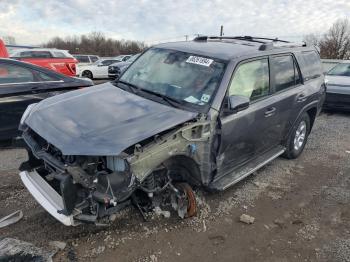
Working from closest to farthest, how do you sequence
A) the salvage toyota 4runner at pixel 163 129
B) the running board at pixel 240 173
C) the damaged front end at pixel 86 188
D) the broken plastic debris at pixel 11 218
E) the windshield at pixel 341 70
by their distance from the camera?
the damaged front end at pixel 86 188 → the salvage toyota 4runner at pixel 163 129 → the broken plastic debris at pixel 11 218 → the running board at pixel 240 173 → the windshield at pixel 341 70

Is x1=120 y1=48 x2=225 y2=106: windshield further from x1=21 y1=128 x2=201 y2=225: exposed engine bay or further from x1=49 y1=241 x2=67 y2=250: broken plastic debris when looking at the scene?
x1=49 y1=241 x2=67 y2=250: broken plastic debris

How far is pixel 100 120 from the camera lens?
3312mm

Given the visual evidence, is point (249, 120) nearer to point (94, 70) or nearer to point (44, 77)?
point (44, 77)

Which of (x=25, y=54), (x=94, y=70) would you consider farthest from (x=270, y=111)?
(x=94, y=70)

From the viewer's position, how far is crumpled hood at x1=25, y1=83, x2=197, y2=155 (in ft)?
9.64

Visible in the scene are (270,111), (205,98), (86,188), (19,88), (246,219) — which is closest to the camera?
(86,188)

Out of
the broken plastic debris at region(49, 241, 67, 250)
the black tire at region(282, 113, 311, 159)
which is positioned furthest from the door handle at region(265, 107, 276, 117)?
the broken plastic debris at region(49, 241, 67, 250)

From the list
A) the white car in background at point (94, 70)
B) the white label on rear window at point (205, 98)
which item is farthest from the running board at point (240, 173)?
the white car in background at point (94, 70)

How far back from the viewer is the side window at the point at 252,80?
4062 mm

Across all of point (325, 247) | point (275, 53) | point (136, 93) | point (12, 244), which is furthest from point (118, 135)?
point (275, 53)

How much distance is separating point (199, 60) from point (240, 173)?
151cm

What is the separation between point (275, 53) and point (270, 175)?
189 centimetres

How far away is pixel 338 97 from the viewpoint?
9562 millimetres

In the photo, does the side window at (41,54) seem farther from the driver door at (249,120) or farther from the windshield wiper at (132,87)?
the driver door at (249,120)
